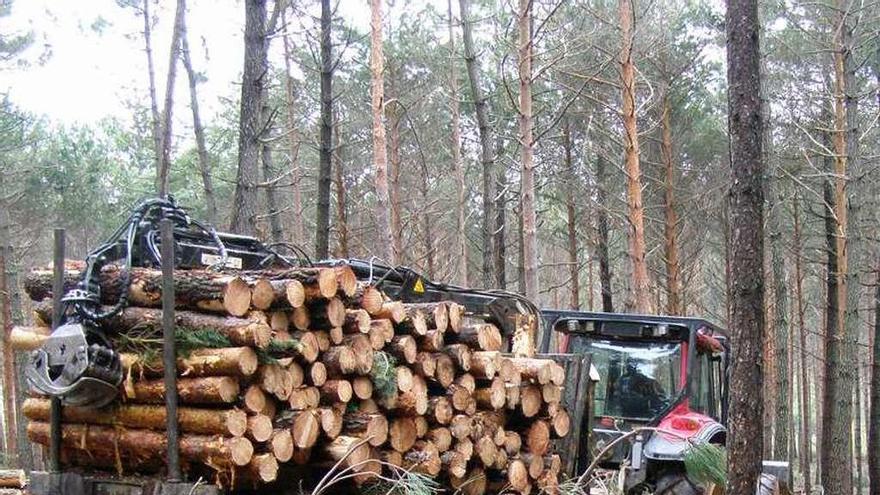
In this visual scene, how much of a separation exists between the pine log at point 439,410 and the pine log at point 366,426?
1.52 ft

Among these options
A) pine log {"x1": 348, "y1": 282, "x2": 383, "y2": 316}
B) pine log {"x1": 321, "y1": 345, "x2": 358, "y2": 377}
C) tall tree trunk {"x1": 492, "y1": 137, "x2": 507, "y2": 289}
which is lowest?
pine log {"x1": 321, "y1": 345, "x2": 358, "y2": 377}

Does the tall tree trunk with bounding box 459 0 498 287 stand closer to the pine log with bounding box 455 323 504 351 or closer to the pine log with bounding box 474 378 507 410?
the pine log with bounding box 455 323 504 351

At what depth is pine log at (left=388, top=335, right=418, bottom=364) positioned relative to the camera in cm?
570

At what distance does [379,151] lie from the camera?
40.0ft

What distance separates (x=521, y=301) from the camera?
7.10 meters

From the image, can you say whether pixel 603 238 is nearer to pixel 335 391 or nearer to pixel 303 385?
pixel 335 391

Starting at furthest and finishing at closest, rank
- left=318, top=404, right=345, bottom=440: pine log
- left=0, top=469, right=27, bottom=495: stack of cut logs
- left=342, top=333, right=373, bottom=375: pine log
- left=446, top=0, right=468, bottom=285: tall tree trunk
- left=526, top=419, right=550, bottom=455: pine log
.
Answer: left=446, top=0, right=468, bottom=285: tall tree trunk
left=0, top=469, right=27, bottom=495: stack of cut logs
left=526, top=419, right=550, bottom=455: pine log
left=342, top=333, right=373, bottom=375: pine log
left=318, top=404, right=345, bottom=440: pine log

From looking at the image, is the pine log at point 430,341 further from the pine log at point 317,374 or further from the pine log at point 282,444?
the pine log at point 282,444

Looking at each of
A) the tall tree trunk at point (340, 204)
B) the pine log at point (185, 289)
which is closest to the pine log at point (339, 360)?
the pine log at point (185, 289)

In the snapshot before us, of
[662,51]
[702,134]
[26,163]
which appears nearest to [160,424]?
[662,51]

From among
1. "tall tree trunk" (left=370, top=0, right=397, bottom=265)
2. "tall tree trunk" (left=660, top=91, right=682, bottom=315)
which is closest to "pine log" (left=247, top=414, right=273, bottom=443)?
"tall tree trunk" (left=370, top=0, right=397, bottom=265)

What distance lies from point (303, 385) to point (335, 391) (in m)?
0.20

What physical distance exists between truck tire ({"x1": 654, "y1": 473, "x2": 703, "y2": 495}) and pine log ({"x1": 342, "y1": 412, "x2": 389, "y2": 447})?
2947mm

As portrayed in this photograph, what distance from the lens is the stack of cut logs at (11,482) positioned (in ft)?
25.9
